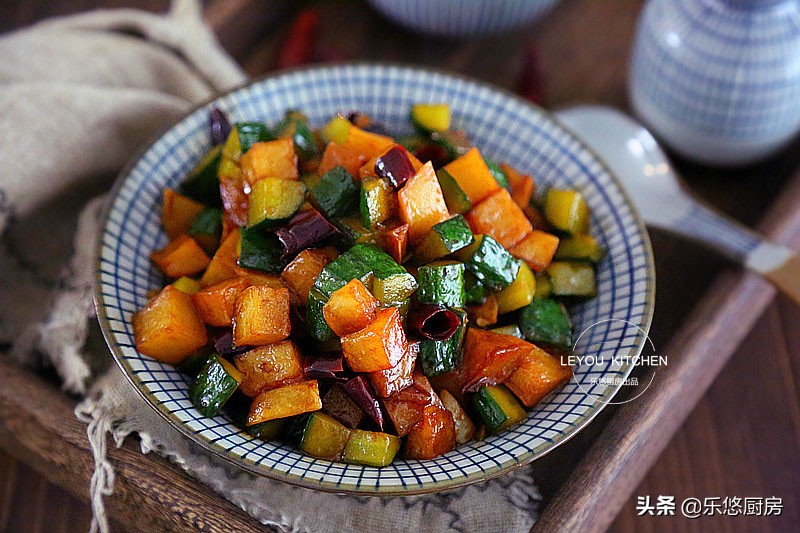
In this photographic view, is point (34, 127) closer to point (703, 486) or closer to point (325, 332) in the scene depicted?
point (325, 332)

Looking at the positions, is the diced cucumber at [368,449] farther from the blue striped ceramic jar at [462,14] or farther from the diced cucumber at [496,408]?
the blue striped ceramic jar at [462,14]

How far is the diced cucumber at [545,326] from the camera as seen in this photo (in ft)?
5.99

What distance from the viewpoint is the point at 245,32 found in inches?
113

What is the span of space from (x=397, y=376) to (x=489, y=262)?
0.35 meters

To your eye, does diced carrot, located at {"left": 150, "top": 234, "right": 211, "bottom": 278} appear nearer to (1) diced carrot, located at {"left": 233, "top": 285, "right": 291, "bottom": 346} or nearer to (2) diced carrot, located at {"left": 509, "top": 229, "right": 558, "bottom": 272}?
(1) diced carrot, located at {"left": 233, "top": 285, "right": 291, "bottom": 346}

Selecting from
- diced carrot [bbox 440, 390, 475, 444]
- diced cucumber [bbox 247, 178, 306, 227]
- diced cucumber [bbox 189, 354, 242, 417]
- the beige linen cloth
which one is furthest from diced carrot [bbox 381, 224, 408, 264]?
the beige linen cloth

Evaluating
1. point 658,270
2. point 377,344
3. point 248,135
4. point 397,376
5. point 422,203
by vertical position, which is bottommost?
point 658,270

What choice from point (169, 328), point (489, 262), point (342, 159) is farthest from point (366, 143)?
point (169, 328)

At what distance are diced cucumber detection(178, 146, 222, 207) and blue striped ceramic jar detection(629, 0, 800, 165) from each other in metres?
1.45

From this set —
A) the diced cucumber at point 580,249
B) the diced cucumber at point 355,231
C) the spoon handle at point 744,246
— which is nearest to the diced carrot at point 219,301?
the diced cucumber at point 355,231

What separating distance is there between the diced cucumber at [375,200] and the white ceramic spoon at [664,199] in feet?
2.55

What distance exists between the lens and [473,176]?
1.89 metres

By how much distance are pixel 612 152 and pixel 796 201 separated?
57 centimetres

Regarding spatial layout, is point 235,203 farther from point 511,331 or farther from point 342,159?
point 511,331
